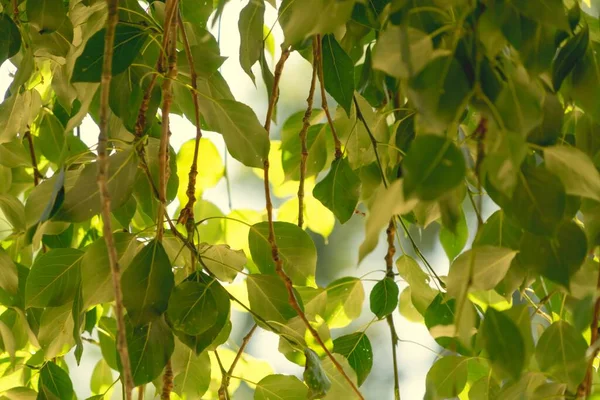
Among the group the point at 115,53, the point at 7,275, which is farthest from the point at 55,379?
the point at 115,53

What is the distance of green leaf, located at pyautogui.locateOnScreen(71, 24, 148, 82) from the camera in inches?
17.7

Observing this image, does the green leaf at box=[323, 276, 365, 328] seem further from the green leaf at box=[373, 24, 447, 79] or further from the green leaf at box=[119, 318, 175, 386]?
the green leaf at box=[373, 24, 447, 79]

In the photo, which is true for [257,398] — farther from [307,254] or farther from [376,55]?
[376,55]

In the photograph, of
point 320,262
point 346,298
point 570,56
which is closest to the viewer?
point 570,56

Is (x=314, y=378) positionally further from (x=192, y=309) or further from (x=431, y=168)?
(x=431, y=168)

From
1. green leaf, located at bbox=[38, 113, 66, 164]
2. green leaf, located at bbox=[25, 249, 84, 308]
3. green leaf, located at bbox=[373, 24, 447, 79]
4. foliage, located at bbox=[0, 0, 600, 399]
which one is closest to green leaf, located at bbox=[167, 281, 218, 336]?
foliage, located at bbox=[0, 0, 600, 399]

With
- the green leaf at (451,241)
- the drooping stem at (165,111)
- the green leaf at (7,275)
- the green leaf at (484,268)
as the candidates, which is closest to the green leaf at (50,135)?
the green leaf at (7,275)

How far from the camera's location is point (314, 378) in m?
0.50

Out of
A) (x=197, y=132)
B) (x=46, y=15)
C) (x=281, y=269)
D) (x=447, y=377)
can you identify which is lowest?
(x=447, y=377)

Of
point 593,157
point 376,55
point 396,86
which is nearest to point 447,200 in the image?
point 376,55

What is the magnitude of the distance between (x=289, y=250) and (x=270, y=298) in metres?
0.05

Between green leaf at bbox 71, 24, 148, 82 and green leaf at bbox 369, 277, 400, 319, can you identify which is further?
green leaf at bbox 369, 277, 400, 319

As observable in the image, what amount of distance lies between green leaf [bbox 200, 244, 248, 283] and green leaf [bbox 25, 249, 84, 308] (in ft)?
0.33

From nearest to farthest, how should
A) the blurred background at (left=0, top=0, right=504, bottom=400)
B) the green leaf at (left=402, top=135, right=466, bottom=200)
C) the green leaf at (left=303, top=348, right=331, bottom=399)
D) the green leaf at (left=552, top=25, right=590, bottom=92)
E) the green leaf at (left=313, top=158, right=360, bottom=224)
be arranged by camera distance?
the green leaf at (left=402, top=135, right=466, bottom=200)
the green leaf at (left=552, top=25, right=590, bottom=92)
the green leaf at (left=303, top=348, right=331, bottom=399)
the green leaf at (left=313, top=158, right=360, bottom=224)
the blurred background at (left=0, top=0, right=504, bottom=400)
